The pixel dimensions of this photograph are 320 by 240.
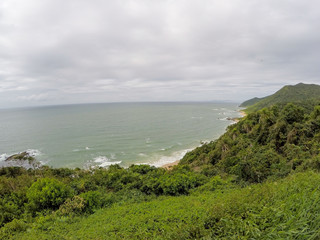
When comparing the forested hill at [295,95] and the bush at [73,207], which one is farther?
the forested hill at [295,95]

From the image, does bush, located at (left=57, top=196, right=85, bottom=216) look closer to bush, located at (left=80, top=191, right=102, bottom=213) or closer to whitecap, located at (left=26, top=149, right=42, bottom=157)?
bush, located at (left=80, top=191, right=102, bottom=213)

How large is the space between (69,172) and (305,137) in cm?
Result: 2819

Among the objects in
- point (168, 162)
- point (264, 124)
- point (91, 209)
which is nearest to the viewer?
point (91, 209)

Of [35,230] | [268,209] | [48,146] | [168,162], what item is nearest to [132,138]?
[168,162]

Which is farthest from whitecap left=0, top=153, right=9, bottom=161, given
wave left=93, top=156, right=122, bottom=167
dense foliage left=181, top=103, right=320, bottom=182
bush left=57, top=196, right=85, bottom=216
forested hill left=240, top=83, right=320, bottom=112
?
forested hill left=240, top=83, right=320, bottom=112

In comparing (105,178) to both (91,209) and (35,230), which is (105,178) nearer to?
(91,209)

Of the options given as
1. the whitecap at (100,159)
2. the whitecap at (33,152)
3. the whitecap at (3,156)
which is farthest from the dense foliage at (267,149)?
the whitecap at (3,156)

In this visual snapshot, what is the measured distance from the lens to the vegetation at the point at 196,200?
12.2ft

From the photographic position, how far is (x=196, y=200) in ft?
28.7

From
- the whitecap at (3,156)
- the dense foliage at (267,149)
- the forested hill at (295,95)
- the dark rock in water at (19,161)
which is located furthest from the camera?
the forested hill at (295,95)

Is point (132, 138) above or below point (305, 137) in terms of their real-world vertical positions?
below

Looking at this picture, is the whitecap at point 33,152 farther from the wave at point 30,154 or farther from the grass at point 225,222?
the grass at point 225,222

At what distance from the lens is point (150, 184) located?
41.0 ft

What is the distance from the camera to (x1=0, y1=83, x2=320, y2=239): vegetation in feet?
12.2
